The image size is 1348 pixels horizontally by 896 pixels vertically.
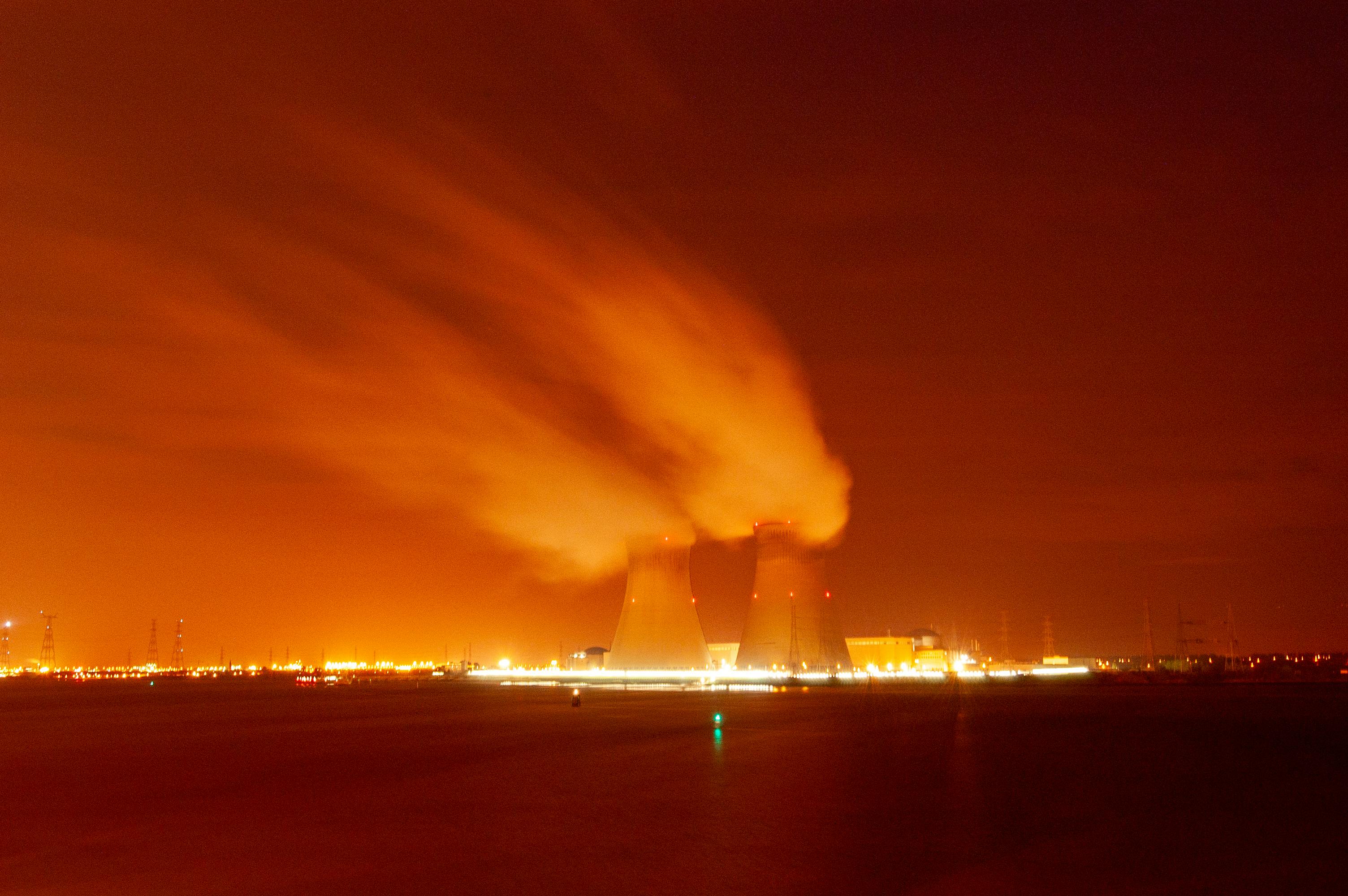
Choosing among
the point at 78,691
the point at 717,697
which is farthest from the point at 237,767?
the point at 78,691

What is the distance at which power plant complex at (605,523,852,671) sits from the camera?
6831 centimetres

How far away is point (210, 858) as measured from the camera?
36.4 ft

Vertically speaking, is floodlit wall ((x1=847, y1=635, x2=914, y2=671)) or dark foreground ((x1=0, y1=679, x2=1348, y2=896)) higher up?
floodlit wall ((x1=847, y1=635, x2=914, y2=671))

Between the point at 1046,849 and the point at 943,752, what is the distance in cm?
1124

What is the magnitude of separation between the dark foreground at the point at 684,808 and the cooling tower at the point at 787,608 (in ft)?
116

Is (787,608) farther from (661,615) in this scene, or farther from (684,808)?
(684,808)

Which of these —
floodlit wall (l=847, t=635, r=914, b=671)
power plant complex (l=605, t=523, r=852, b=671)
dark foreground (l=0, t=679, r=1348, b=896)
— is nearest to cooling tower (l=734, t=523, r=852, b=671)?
power plant complex (l=605, t=523, r=852, b=671)

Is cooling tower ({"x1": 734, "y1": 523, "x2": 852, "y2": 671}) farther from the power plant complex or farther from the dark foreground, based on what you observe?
the dark foreground

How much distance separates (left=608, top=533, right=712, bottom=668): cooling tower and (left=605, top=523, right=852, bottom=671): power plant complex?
42 mm

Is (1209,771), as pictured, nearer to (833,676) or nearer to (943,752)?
(943,752)

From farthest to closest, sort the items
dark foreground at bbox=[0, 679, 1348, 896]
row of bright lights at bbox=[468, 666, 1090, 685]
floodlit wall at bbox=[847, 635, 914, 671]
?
floodlit wall at bbox=[847, 635, 914, 671], row of bright lights at bbox=[468, 666, 1090, 685], dark foreground at bbox=[0, 679, 1348, 896]

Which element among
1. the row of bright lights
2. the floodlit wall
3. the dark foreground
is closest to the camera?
the dark foreground

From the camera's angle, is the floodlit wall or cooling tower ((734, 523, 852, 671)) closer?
cooling tower ((734, 523, 852, 671))

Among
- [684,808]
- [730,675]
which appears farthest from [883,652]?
[684,808]
